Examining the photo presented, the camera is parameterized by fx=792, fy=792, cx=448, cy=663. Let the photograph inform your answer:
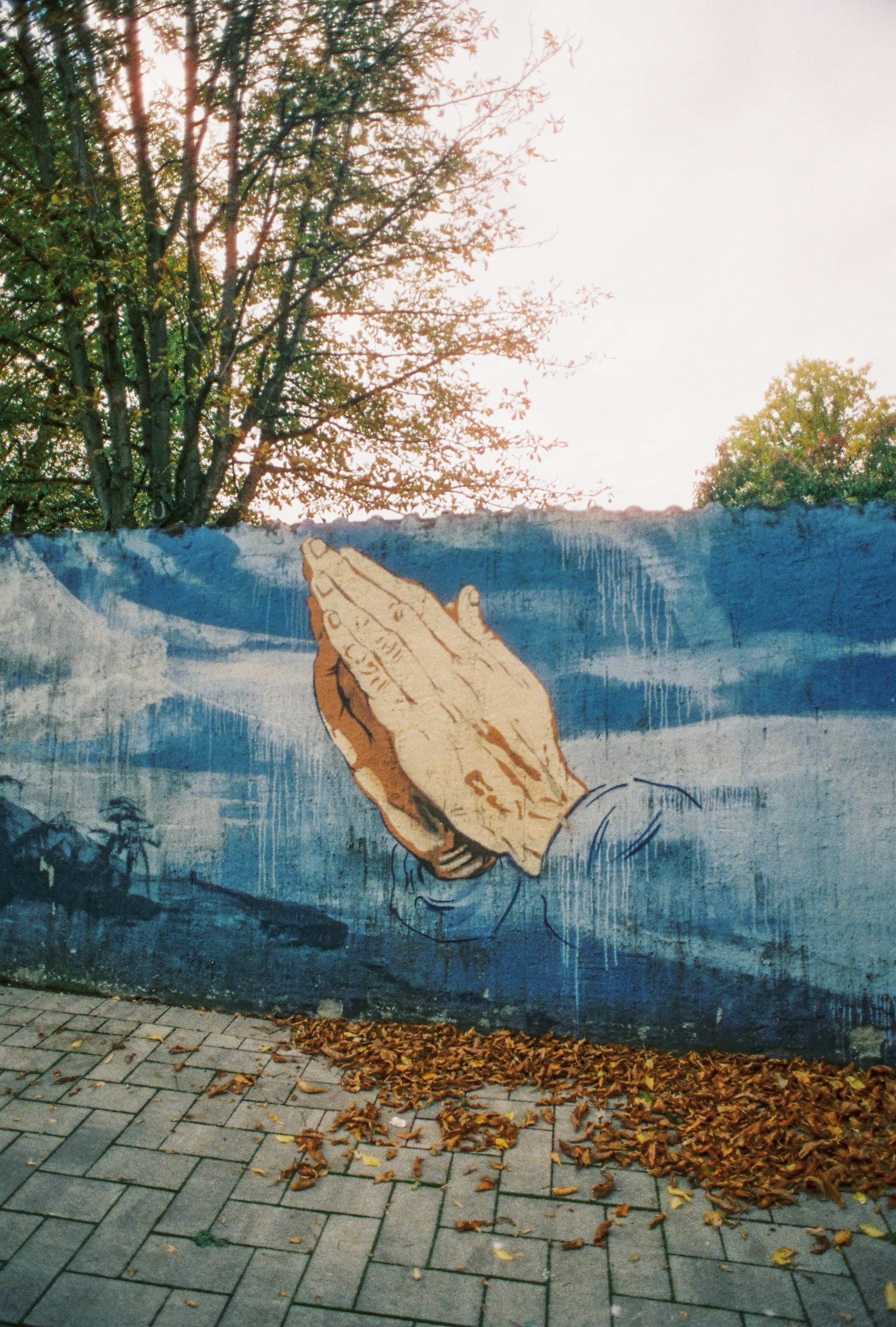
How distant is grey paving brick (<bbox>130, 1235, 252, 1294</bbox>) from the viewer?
2350 millimetres

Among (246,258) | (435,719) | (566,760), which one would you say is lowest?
(566,760)

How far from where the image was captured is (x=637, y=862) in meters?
3.69

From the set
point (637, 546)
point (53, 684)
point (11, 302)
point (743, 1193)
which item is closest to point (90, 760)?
point (53, 684)

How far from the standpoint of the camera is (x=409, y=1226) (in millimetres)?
2596

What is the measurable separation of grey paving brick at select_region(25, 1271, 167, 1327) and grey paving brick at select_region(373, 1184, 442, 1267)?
0.67 m

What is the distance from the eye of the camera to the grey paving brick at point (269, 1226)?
99.0 inches

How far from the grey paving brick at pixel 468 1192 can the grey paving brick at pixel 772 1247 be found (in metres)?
0.77

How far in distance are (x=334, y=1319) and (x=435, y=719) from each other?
230 cm

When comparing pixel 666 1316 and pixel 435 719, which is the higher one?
pixel 435 719

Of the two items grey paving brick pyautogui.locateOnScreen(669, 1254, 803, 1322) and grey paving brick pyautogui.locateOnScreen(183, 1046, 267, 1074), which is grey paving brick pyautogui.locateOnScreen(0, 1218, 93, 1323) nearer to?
grey paving brick pyautogui.locateOnScreen(183, 1046, 267, 1074)

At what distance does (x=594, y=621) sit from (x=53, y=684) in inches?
115

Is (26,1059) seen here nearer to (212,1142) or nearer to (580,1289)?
(212,1142)

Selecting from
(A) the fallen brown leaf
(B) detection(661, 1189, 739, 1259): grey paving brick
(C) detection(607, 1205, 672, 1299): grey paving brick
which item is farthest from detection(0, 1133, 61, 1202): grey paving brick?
(B) detection(661, 1189, 739, 1259): grey paving brick

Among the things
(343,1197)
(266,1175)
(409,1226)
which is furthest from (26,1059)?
(409,1226)
